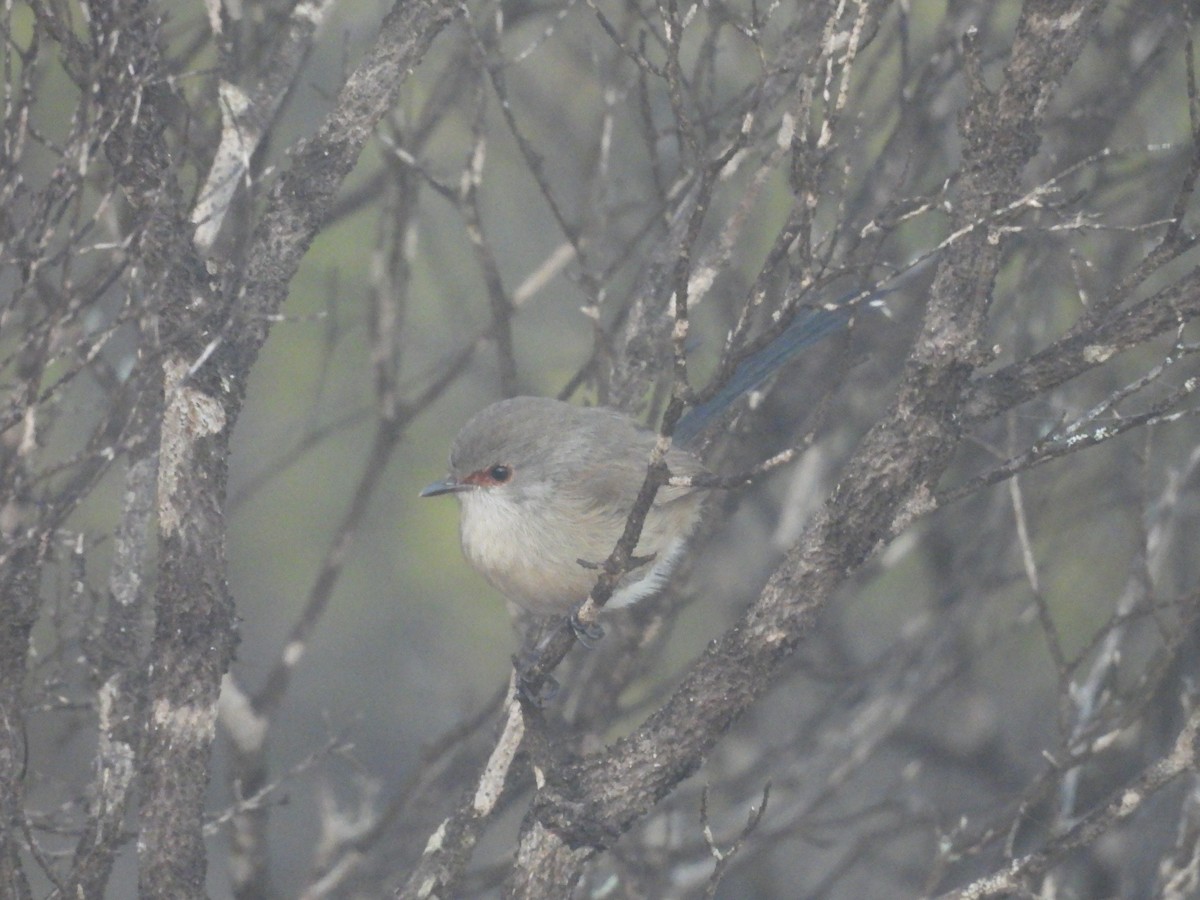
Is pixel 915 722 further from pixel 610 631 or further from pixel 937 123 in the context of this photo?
pixel 937 123

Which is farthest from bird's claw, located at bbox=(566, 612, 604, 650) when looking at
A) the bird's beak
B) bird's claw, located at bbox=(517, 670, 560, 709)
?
the bird's beak

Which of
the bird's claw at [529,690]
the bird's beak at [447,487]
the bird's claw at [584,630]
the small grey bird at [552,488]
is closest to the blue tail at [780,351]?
the small grey bird at [552,488]

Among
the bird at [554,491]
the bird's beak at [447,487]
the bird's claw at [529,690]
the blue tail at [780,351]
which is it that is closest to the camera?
the bird's claw at [529,690]

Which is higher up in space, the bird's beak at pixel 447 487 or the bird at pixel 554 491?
the bird's beak at pixel 447 487

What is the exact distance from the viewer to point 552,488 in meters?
4.57

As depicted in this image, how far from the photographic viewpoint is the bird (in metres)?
4.44

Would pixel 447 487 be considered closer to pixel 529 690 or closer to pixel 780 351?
pixel 780 351

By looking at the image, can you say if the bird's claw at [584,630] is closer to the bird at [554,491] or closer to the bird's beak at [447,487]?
the bird at [554,491]

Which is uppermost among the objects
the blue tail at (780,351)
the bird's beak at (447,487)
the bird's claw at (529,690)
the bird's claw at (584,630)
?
the bird's beak at (447,487)

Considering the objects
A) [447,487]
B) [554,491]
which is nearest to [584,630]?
[554,491]

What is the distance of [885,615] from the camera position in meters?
8.89

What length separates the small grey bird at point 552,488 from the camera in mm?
4477

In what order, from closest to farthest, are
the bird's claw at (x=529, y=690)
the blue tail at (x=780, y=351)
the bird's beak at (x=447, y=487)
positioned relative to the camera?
the bird's claw at (x=529, y=690)
the blue tail at (x=780, y=351)
the bird's beak at (x=447, y=487)

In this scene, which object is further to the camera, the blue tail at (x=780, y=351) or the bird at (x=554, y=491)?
the bird at (x=554, y=491)
